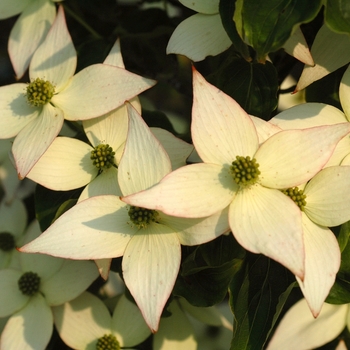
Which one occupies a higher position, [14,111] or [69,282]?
[14,111]

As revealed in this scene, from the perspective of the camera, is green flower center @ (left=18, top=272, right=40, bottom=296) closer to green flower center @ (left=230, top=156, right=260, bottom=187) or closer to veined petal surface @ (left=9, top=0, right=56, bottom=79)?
veined petal surface @ (left=9, top=0, right=56, bottom=79)

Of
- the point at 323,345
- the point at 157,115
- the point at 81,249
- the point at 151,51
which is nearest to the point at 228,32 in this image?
the point at 157,115

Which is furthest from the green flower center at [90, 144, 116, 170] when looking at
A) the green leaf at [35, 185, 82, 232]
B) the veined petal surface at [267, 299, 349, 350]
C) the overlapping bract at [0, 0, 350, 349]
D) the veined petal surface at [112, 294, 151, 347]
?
the veined petal surface at [267, 299, 349, 350]

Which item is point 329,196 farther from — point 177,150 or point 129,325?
point 129,325

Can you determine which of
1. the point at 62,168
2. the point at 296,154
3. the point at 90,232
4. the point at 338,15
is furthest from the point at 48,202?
the point at 338,15

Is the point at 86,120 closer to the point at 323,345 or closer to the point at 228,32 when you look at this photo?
the point at 228,32

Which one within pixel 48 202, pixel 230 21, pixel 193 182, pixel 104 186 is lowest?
pixel 48 202

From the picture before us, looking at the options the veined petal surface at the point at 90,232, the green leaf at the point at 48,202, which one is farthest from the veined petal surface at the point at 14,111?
the veined petal surface at the point at 90,232
